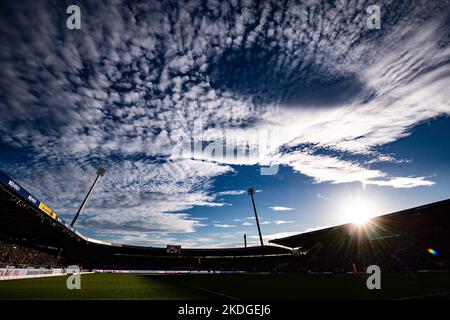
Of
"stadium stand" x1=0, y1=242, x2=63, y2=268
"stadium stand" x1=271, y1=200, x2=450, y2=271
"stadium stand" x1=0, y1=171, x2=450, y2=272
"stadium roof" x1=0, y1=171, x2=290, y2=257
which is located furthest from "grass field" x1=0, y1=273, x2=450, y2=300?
"stadium stand" x1=0, y1=242, x2=63, y2=268

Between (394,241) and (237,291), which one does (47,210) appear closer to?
(237,291)

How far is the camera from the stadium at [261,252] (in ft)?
52.4

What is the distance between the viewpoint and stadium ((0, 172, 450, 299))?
16.0m

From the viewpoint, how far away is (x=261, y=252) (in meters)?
67.6

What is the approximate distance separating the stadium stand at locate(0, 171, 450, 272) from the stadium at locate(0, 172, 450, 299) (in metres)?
0.11

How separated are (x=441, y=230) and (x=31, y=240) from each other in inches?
2596

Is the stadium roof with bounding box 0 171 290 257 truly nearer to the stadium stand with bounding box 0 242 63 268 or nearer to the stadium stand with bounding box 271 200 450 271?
the stadium stand with bounding box 0 242 63 268

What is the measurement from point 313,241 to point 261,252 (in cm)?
2197

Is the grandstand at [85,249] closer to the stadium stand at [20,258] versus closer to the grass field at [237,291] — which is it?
the stadium stand at [20,258]

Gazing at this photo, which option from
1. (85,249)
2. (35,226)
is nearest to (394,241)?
(35,226)

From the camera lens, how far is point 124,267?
6981 centimetres
